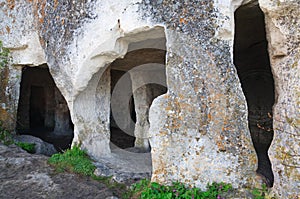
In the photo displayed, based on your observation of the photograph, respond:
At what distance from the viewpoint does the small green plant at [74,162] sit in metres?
3.96

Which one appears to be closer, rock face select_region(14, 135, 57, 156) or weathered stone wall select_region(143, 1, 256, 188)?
weathered stone wall select_region(143, 1, 256, 188)

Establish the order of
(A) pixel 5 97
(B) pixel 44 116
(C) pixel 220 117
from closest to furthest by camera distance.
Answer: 1. (C) pixel 220 117
2. (A) pixel 5 97
3. (B) pixel 44 116

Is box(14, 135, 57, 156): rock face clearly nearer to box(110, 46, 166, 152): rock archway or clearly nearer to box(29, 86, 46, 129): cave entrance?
box(110, 46, 166, 152): rock archway

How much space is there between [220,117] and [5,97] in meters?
4.54

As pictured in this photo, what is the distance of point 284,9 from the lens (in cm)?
274

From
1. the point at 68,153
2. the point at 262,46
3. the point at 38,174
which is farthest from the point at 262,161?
the point at 38,174

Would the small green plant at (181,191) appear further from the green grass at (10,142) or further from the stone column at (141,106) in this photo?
the stone column at (141,106)

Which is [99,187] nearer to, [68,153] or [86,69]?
[68,153]

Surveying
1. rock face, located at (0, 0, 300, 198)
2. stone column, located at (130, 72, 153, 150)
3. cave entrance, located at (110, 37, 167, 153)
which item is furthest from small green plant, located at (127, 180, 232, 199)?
stone column, located at (130, 72, 153, 150)

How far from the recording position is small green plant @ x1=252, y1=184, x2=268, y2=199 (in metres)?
2.76

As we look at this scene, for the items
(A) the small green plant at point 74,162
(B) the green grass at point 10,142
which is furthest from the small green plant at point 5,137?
(A) the small green plant at point 74,162

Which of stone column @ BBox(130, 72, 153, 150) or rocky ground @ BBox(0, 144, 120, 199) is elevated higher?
stone column @ BBox(130, 72, 153, 150)

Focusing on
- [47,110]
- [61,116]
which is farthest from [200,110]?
[47,110]

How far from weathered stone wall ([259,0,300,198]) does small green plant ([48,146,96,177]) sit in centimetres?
239
